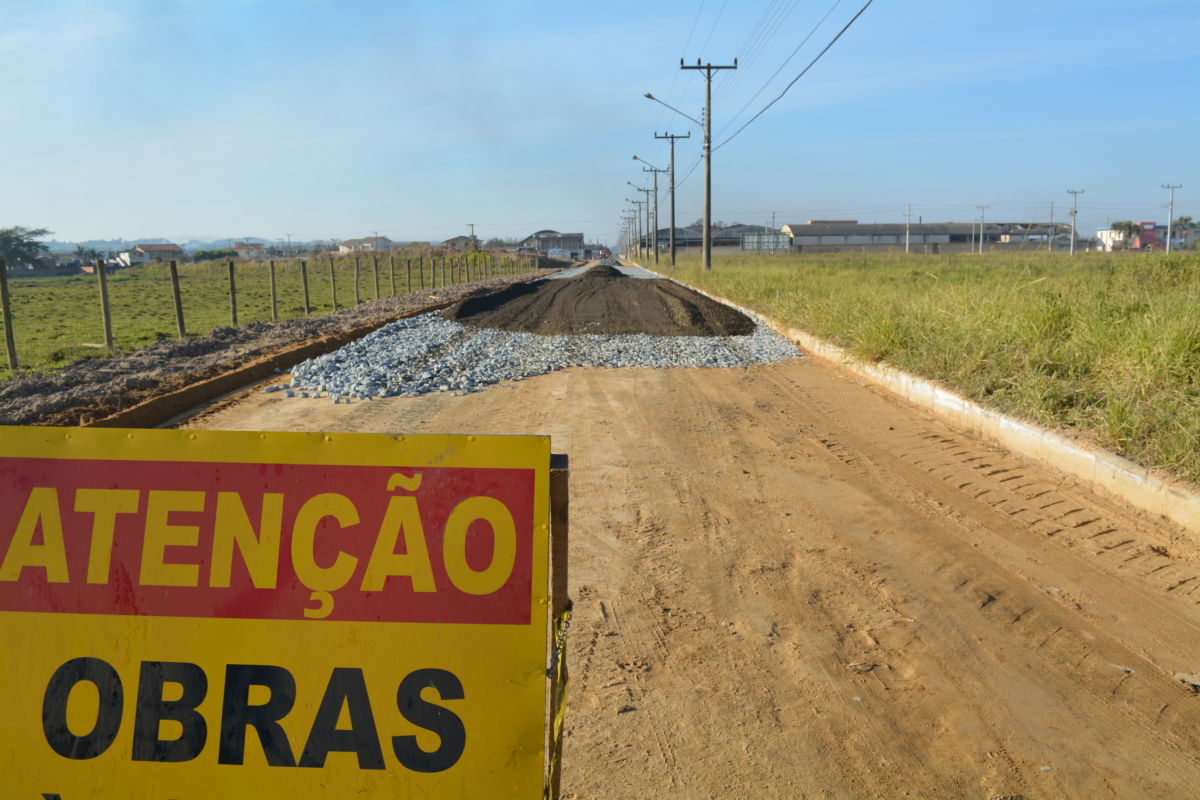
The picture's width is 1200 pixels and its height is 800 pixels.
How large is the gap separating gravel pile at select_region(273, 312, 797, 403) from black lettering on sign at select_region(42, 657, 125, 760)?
7940 millimetres

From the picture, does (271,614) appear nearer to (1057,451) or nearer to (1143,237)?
(1057,451)

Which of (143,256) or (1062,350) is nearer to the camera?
(1062,350)

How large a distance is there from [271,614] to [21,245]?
3045 inches

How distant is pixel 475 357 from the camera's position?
1417cm

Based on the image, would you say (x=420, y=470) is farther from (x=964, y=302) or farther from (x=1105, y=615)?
(x=964, y=302)

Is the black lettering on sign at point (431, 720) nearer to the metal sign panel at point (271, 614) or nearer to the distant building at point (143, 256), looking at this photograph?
the metal sign panel at point (271, 614)

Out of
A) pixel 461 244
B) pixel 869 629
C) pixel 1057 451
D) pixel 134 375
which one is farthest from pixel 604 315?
pixel 461 244

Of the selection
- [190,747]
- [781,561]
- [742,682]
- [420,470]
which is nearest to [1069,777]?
[742,682]

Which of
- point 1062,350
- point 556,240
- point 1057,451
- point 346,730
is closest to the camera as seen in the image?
point 346,730

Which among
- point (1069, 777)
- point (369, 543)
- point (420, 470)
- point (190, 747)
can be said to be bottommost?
point (1069, 777)

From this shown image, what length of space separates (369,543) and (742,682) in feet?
6.09

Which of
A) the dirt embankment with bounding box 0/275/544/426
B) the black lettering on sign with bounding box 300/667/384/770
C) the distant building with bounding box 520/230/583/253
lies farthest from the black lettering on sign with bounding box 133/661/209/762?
the distant building with bounding box 520/230/583/253

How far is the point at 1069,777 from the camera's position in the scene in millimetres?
3145

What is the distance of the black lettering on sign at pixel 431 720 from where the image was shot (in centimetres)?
265
